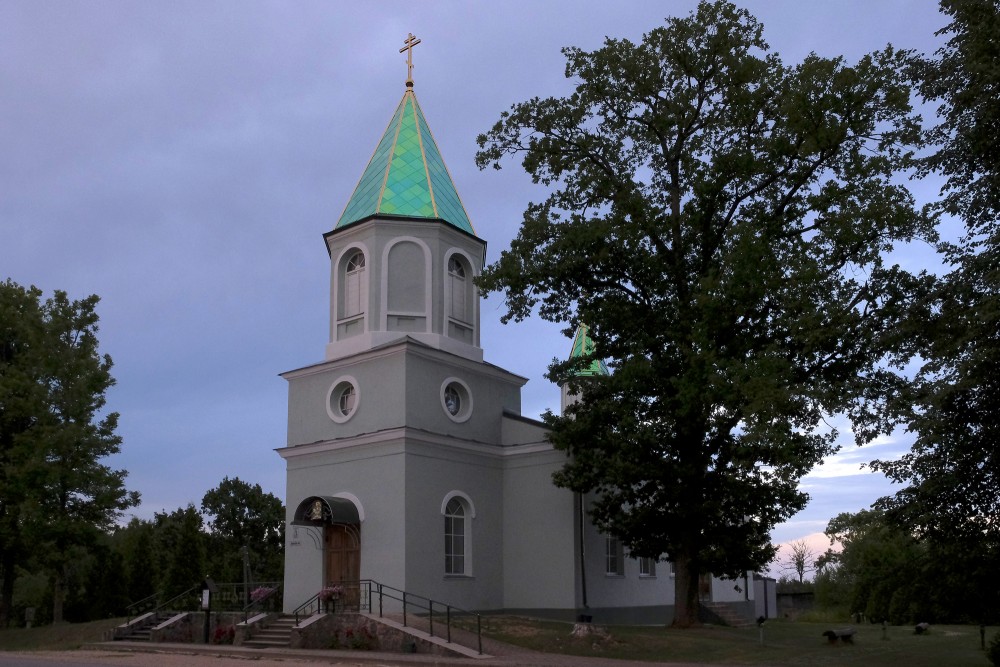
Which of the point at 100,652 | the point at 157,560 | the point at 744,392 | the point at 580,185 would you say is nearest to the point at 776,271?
the point at 744,392

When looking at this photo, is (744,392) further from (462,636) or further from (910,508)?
(462,636)

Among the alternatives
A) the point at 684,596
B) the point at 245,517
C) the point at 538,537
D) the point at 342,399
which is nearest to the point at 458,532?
the point at 538,537

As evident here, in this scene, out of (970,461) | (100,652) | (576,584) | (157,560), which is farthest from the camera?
(157,560)

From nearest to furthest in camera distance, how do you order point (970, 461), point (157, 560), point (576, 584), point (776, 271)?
point (970, 461), point (776, 271), point (576, 584), point (157, 560)

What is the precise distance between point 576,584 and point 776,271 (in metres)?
10.0

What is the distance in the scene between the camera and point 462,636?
19.1 m

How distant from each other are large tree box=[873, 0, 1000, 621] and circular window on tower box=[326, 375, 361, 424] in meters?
13.7

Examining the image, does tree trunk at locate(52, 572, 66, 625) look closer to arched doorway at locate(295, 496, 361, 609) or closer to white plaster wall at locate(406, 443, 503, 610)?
arched doorway at locate(295, 496, 361, 609)

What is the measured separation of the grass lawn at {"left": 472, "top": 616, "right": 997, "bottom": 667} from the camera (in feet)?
55.9

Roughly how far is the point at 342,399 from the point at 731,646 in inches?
454

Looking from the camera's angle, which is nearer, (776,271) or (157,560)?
(776,271)

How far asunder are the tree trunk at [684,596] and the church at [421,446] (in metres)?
3.15

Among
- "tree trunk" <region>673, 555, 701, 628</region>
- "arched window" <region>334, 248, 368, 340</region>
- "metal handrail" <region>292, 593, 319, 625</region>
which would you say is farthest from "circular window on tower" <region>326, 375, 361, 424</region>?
"tree trunk" <region>673, 555, 701, 628</region>

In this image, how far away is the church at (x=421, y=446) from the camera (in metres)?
22.7
